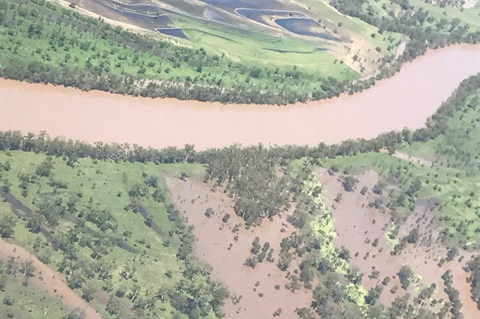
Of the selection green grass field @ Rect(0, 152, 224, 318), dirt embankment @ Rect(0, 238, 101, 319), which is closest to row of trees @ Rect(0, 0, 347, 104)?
green grass field @ Rect(0, 152, 224, 318)

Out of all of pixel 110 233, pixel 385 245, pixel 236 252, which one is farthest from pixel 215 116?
pixel 110 233

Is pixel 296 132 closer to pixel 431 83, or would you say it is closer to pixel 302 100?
pixel 302 100

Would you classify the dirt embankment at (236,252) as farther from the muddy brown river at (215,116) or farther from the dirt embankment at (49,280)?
the dirt embankment at (49,280)

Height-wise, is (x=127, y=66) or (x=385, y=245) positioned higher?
(x=127, y=66)

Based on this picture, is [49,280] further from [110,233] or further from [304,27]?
[304,27]

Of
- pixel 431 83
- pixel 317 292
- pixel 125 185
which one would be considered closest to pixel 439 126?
pixel 431 83

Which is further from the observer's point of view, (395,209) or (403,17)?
(403,17)
